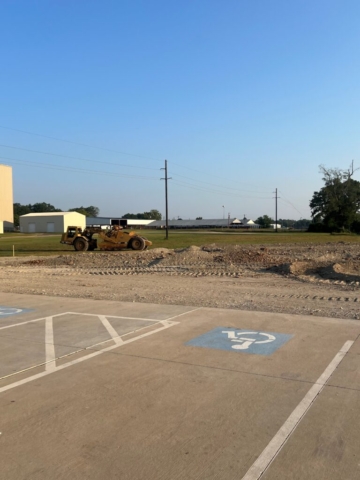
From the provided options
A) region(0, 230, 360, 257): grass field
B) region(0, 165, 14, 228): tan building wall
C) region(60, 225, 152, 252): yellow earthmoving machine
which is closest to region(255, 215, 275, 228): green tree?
region(0, 165, 14, 228): tan building wall

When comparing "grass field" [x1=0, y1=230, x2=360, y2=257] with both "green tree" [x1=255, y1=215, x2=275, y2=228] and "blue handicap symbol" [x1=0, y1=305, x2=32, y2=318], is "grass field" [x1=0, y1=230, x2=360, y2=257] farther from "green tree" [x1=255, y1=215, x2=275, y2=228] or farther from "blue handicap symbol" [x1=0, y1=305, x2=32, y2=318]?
"green tree" [x1=255, y1=215, x2=275, y2=228]

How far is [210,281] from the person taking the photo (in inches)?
696

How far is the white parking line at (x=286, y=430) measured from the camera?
3.79 metres

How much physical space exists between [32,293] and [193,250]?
51.5 feet

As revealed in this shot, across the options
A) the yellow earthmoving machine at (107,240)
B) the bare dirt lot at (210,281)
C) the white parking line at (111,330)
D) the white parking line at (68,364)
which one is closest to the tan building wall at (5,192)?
the yellow earthmoving machine at (107,240)

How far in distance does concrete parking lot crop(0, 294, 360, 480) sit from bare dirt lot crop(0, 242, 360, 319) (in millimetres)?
3004

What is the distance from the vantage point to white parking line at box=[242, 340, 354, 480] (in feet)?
12.5

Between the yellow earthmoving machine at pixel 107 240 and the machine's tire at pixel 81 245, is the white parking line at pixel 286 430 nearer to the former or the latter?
the yellow earthmoving machine at pixel 107 240

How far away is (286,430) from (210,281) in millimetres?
13198

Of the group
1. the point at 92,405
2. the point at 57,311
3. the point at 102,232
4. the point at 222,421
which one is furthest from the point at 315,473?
the point at 102,232

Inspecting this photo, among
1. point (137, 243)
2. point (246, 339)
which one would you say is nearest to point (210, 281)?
point (246, 339)

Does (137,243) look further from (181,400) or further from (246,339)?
(181,400)

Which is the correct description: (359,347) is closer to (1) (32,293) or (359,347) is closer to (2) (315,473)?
(2) (315,473)

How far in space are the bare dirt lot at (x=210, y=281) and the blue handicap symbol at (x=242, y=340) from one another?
7.95 feet
